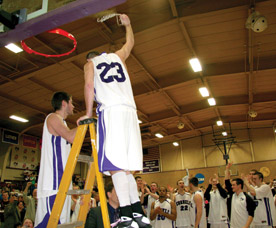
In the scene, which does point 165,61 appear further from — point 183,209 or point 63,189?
point 63,189

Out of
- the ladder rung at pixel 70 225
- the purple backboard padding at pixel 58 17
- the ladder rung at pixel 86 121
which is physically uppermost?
the purple backboard padding at pixel 58 17

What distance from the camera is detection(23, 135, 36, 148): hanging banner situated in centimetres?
2153

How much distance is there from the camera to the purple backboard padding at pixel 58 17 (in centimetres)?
324

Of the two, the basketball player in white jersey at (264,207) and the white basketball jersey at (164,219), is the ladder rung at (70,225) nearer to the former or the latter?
the basketball player in white jersey at (264,207)

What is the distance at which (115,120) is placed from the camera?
2703 millimetres

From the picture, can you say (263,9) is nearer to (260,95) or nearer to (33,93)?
(260,95)

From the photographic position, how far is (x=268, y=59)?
14281mm

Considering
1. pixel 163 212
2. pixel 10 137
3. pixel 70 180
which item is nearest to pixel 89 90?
pixel 70 180

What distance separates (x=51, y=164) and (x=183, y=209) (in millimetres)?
7476

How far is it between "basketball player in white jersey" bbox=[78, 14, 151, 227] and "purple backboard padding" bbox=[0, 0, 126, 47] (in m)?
0.63

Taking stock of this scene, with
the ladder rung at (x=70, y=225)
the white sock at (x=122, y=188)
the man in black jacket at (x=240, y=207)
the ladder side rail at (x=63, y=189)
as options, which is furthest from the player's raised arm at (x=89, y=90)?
the man in black jacket at (x=240, y=207)

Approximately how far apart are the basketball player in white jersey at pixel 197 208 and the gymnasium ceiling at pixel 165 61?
6441 millimetres

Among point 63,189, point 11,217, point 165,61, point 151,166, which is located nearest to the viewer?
point 63,189

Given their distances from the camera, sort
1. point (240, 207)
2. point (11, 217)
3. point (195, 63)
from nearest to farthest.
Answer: point (240, 207) → point (11, 217) → point (195, 63)
